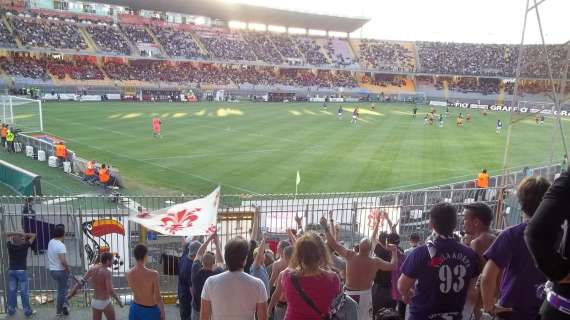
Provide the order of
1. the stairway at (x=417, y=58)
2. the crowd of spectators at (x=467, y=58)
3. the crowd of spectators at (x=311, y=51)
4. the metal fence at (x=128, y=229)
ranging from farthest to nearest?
the stairway at (x=417, y=58) < the crowd of spectators at (x=467, y=58) < the crowd of spectators at (x=311, y=51) < the metal fence at (x=128, y=229)

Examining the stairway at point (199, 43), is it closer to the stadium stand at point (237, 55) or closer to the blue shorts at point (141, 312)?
the stadium stand at point (237, 55)

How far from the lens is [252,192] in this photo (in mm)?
19500

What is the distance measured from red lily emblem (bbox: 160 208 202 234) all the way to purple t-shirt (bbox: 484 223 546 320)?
4.11 m

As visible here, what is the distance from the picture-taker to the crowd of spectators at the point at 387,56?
81.7m

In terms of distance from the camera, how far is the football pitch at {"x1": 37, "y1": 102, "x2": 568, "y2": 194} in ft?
71.0

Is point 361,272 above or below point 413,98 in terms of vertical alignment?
below

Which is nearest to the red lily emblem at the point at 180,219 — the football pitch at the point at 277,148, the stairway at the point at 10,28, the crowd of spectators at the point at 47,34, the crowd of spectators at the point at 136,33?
the football pitch at the point at 277,148

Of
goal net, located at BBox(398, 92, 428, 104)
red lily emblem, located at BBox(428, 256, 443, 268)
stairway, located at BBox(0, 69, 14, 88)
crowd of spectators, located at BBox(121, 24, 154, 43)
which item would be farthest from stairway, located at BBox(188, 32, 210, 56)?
red lily emblem, located at BBox(428, 256, 443, 268)

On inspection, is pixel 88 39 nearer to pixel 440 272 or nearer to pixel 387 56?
pixel 387 56

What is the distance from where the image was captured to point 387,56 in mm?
84062

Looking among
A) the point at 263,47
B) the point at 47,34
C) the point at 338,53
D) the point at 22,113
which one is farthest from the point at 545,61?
the point at 338,53

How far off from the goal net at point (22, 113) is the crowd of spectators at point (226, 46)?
38.7 meters

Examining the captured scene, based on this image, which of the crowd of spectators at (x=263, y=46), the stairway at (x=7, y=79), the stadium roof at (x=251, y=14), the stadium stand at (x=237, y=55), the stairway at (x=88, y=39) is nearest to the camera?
the stairway at (x=7, y=79)

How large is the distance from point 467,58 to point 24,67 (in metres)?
68.1
